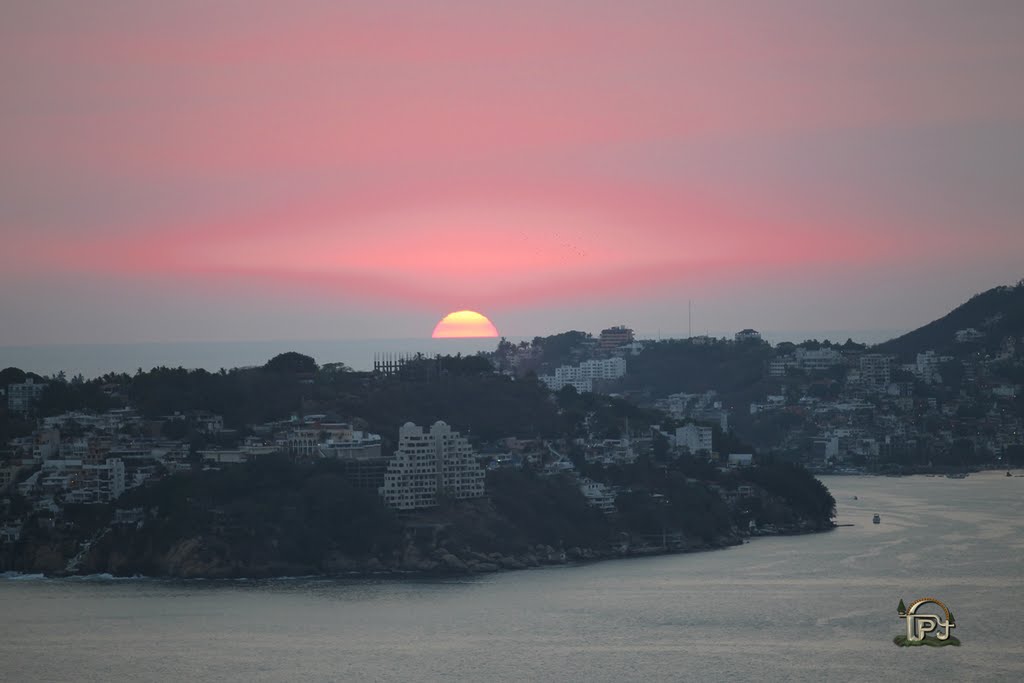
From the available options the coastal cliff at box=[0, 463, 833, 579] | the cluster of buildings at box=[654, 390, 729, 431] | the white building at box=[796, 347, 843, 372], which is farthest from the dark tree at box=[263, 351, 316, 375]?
the white building at box=[796, 347, 843, 372]

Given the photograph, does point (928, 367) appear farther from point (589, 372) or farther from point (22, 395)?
point (22, 395)

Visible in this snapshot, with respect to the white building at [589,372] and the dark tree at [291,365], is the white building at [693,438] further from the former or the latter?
the white building at [589,372]

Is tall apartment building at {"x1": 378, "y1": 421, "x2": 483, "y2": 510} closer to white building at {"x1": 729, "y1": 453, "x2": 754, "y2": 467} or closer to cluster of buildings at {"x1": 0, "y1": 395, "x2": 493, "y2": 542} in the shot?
cluster of buildings at {"x1": 0, "y1": 395, "x2": 493, "y2": 542}

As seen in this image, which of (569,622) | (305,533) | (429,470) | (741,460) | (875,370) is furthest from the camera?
(875,370)

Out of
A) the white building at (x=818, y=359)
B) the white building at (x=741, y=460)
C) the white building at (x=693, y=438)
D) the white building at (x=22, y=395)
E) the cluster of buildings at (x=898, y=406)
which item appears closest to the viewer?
the white building at (x=22, y=395)

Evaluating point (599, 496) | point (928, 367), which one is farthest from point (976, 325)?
point (599, 496)

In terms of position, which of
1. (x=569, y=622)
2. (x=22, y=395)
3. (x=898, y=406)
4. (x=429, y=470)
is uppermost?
(x=898, y=406)

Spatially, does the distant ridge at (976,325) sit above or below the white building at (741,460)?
above

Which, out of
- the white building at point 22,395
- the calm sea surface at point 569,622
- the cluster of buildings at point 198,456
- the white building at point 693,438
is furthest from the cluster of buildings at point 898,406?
the white building at point 22,395
